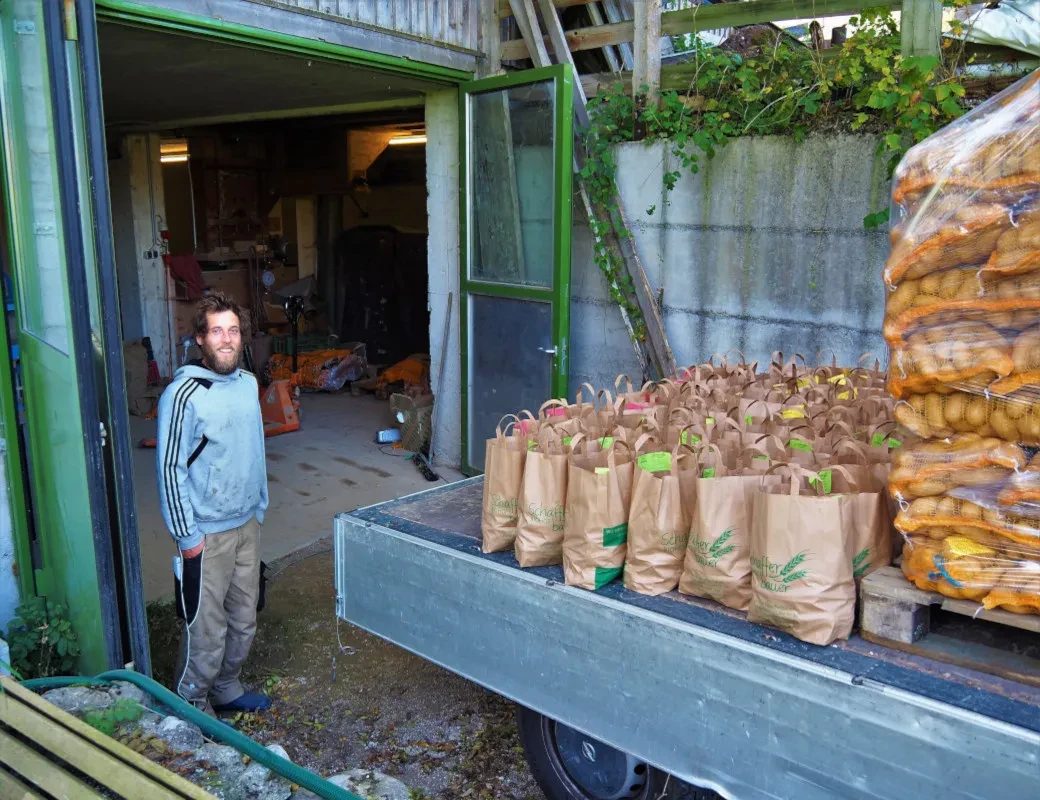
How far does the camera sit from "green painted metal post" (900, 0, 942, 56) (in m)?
4.61

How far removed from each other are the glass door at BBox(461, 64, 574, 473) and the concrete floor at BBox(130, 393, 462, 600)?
80cm

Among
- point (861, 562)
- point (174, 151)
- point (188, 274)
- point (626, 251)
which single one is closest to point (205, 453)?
point (861, 562)

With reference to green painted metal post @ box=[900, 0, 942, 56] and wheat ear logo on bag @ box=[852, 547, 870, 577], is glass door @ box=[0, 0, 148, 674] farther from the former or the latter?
green painted metal post @ box=[900, 0, 942, 56]

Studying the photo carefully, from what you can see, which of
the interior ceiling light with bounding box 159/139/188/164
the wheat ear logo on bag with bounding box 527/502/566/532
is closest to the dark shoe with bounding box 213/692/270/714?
the wheat ear logo on bag with bounding box 527/502/566/532

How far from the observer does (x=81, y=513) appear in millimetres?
3461

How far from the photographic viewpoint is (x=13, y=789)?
253 cm

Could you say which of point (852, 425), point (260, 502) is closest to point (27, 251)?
point (260, 502)

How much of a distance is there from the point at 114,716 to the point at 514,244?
4244 millimetres

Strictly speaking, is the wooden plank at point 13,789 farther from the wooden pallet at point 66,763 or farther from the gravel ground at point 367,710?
the gravel ground at point 367,710

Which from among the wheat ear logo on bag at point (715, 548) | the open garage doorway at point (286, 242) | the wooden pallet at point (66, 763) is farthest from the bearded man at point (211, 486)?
the wheat ear logo on bag at point (715, 548)

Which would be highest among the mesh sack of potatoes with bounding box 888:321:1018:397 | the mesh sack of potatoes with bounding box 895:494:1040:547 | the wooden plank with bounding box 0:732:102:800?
the mesh sack of potatoes with bounding box 888:321:1018:397

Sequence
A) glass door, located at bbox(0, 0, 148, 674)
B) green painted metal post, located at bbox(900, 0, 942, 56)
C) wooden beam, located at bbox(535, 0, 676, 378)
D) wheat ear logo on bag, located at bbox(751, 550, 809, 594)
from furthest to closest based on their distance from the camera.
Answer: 1. wooden beam, located at bbox(535, 0, 676, 378)
2. green painted metal post, located at bbox(900, 0, 942, 56)
3. glass door, located at bbox(0, 0, 148, 674)
4. wheat ear logo on bag, located at bbox(751, 550, 809, 594)

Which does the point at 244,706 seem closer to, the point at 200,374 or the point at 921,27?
the point at 200,374

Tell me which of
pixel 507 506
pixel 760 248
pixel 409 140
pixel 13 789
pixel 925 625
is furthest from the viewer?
Answer: pixel 409 140
